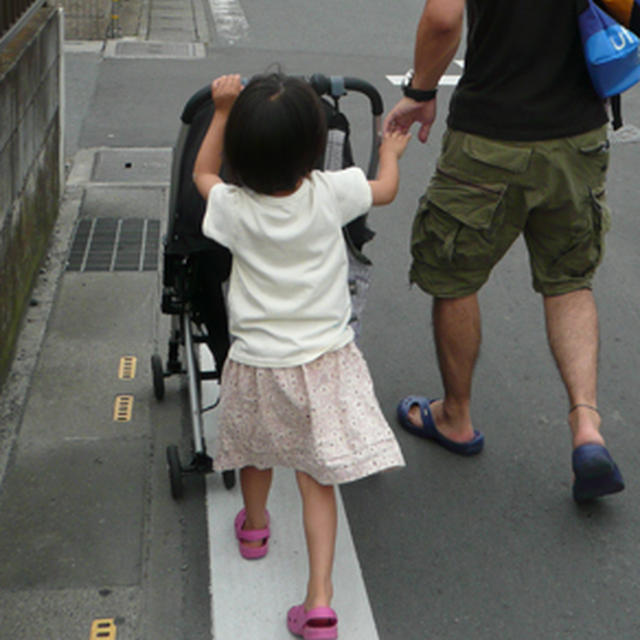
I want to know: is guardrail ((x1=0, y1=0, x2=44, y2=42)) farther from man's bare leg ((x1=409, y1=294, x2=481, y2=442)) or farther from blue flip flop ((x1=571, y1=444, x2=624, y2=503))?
blue flip flop ((x1=571, y1=444, x2=624, y2=503))

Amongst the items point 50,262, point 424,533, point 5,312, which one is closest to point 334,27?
point 50,262

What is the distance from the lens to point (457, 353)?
374 centimetres

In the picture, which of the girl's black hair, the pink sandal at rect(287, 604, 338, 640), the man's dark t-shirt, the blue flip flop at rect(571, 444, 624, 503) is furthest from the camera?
the blue flip flop at rect(571, 444, 624, 503)

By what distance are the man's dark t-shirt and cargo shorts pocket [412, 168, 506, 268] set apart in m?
0.19

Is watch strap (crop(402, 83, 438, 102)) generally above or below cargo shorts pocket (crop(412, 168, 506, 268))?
above

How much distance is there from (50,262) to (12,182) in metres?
1.03

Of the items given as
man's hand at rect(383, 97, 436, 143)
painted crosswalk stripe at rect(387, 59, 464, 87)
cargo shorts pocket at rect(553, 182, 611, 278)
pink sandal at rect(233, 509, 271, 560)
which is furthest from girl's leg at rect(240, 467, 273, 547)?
painted crosswalk stripe at rect(387, 59, 464, 87)

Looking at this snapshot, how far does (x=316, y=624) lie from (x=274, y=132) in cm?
134

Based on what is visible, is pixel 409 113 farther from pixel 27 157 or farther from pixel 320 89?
pixel 27 157

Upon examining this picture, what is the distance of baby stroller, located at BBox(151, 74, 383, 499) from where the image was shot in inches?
125

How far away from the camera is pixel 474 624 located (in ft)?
10.0

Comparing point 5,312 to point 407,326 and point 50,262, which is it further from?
point 407,326

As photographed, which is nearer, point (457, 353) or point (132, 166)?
point (457, 353)

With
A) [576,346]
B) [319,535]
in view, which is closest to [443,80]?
[576,346]
